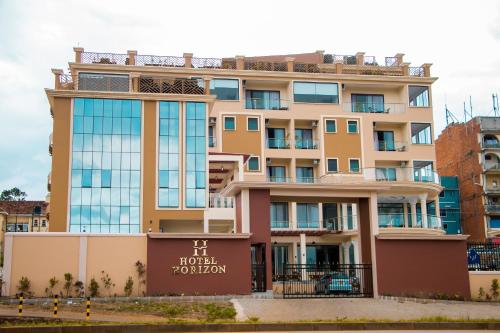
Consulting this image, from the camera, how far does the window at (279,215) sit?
54219mm

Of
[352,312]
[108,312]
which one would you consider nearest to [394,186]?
[352,312]

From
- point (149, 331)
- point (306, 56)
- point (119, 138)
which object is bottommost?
point (149, 331)

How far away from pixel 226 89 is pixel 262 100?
11.6ft

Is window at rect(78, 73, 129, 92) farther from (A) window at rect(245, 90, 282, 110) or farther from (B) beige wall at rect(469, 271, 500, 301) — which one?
(B) beige wall at rect(469, 271, 500, 301)

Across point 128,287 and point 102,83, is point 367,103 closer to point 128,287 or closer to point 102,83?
point 102,83

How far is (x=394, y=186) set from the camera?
52.2 m

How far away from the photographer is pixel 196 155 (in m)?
45.8

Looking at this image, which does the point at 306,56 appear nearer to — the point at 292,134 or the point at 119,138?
the point at 292,134

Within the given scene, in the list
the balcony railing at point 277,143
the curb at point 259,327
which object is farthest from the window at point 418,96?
the curb at point 259,327

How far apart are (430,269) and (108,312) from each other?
13949mm

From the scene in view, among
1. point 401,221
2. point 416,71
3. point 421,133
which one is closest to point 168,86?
point 401,221

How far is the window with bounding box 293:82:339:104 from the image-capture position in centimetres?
5875

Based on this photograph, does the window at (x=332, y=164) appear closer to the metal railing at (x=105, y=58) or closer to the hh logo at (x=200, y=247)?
the metal railing at (x=105, y=58)

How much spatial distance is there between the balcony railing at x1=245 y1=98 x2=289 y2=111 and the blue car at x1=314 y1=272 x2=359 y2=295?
2946 centimetres
